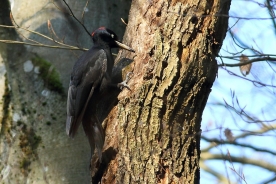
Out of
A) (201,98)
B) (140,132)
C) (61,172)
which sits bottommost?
(61,172)

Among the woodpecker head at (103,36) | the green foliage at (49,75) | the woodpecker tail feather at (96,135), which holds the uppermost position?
the woodpecker head at (103,36)

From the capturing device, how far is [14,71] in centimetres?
437

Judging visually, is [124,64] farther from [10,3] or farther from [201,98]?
[10,3]

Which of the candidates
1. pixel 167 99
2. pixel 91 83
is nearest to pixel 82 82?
pixel 91 83

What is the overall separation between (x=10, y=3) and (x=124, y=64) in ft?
4.70

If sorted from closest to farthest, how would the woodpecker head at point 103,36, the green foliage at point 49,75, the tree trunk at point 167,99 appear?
the tree trunk at point 167,99
the green foliage at point 49,75
the woodpecker head at point 103,36

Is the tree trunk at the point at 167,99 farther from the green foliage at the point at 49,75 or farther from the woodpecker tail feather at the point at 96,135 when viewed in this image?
the green foliage at the point at 49,75

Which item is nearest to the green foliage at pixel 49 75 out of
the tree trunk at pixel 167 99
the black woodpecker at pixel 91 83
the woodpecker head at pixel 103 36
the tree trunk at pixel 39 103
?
the tree trunk at pixel 39 103

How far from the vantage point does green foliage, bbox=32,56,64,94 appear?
14.1ft

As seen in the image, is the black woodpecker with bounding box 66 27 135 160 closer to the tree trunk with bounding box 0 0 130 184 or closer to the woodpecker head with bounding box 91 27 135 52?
the woodpecker head with bounding box 91 27 135 52

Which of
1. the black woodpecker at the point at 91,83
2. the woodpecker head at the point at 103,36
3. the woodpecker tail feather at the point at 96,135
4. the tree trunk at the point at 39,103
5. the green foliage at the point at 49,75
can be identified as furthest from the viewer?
the woodpecker head at the point at 103,36

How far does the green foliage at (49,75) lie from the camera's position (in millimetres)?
4309

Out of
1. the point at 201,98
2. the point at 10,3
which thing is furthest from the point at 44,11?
the point at 201,98

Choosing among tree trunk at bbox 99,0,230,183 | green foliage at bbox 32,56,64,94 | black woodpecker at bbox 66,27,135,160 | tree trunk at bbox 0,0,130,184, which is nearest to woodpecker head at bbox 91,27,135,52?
black woodpecker at bbox 66,27,135,160
